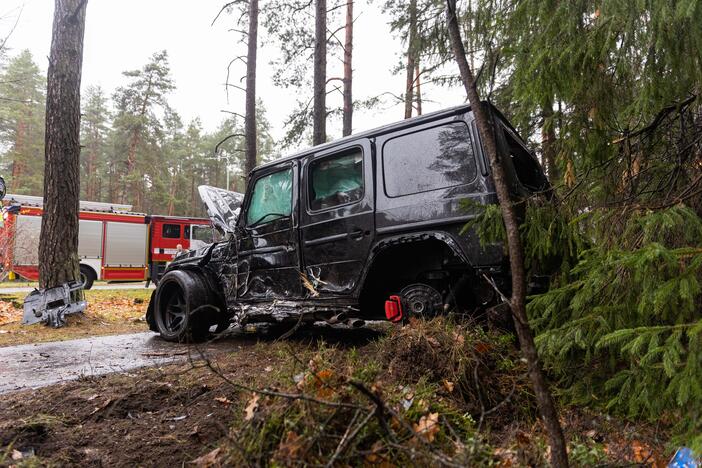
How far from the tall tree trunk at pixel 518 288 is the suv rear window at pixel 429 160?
1.56 metres

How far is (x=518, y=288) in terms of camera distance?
1.66 m

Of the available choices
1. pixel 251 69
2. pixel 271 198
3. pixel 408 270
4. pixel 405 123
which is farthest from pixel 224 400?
pixel 251 69

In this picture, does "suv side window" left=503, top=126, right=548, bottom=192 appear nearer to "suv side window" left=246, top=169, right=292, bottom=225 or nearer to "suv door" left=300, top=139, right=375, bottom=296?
"suv door" left=300, top=139, right=375, bottom=296

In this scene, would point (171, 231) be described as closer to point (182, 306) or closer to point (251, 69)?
point (251, 69)

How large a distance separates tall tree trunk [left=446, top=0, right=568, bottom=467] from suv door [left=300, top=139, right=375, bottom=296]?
2.09 meters

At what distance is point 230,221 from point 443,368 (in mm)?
3738

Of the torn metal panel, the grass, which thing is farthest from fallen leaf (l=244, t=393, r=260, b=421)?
the torn metal panel

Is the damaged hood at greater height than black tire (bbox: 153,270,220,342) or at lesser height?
greater

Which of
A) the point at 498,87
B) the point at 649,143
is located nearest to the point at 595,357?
the point at 649,143

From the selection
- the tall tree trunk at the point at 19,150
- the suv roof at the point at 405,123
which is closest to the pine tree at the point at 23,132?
the tall tree trunk at the point at 19,150

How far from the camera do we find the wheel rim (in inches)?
213

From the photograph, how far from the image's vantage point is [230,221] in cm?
554

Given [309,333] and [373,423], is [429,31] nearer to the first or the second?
[309,333]

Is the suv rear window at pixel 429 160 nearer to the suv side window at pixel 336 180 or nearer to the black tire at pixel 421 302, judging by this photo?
the suv side window at pixel 336 180
